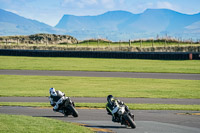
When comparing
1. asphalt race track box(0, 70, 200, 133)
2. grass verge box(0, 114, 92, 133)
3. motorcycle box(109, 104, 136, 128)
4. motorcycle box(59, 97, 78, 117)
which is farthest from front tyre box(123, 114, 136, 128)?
motorcycle box(59, 97, 78, 117)

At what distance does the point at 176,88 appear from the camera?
28422mm

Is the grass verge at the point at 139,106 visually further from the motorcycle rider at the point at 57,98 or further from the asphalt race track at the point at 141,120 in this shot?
the motorcycle rider at the point at 57,98

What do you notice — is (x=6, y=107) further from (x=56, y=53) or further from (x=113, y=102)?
(x=56, y=53)

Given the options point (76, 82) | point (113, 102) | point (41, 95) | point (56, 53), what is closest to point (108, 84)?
point (76, 82)

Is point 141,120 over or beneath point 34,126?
beneath

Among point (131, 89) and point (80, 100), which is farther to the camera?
point (131, 89)

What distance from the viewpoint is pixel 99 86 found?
2933 cm

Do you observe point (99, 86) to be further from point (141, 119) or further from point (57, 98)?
point (141, 119)

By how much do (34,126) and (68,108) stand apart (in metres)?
3.18

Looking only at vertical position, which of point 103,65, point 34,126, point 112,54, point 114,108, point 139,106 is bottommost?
point 139,106

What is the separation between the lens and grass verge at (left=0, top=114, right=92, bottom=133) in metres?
12.2

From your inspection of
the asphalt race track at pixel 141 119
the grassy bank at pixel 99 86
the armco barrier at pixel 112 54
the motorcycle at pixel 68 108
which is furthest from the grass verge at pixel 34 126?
the armco barrier at pixel 112 54

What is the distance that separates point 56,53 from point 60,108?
44681mm

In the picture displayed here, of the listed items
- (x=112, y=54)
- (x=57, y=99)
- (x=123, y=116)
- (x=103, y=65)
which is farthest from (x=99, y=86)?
(x=112, y=54)
